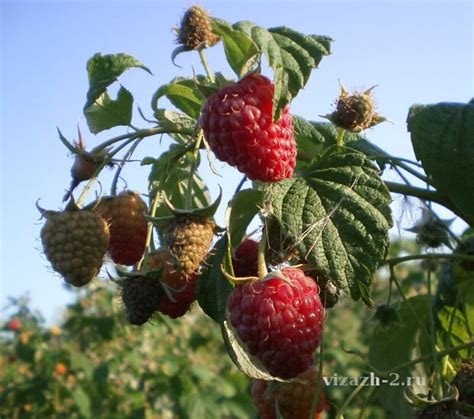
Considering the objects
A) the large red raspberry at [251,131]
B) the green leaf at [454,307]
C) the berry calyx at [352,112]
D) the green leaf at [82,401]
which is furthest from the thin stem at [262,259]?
the green leaf at [82,401]

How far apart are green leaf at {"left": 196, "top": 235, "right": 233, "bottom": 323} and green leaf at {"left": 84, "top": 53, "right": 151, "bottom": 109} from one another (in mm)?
392

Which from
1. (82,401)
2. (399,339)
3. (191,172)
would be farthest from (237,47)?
(82,401)

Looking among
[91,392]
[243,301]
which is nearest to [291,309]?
[243,301]

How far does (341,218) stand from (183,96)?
0.53 m

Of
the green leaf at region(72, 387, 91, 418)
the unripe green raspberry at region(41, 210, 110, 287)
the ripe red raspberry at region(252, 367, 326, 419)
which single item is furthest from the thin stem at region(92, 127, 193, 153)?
the green leaf at region(72, 387, 91, 418)

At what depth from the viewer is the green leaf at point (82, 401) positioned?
5500 millimetres

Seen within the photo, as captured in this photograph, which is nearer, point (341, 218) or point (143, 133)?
point (341, 218)

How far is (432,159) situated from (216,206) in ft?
1.24

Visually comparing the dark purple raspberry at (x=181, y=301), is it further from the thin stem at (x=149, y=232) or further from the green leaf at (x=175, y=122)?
the green leaf at (x=175, y=122)

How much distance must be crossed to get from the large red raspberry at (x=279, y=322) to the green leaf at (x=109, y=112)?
22.9 inches

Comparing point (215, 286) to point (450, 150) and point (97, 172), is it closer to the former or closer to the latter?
point (97, 172)

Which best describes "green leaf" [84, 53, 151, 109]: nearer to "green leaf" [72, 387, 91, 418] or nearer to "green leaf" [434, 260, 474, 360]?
"green leaf" [434, 260, 474, 360]

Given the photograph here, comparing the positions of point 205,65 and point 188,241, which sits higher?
point 205,65

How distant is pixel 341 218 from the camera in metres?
1.29
